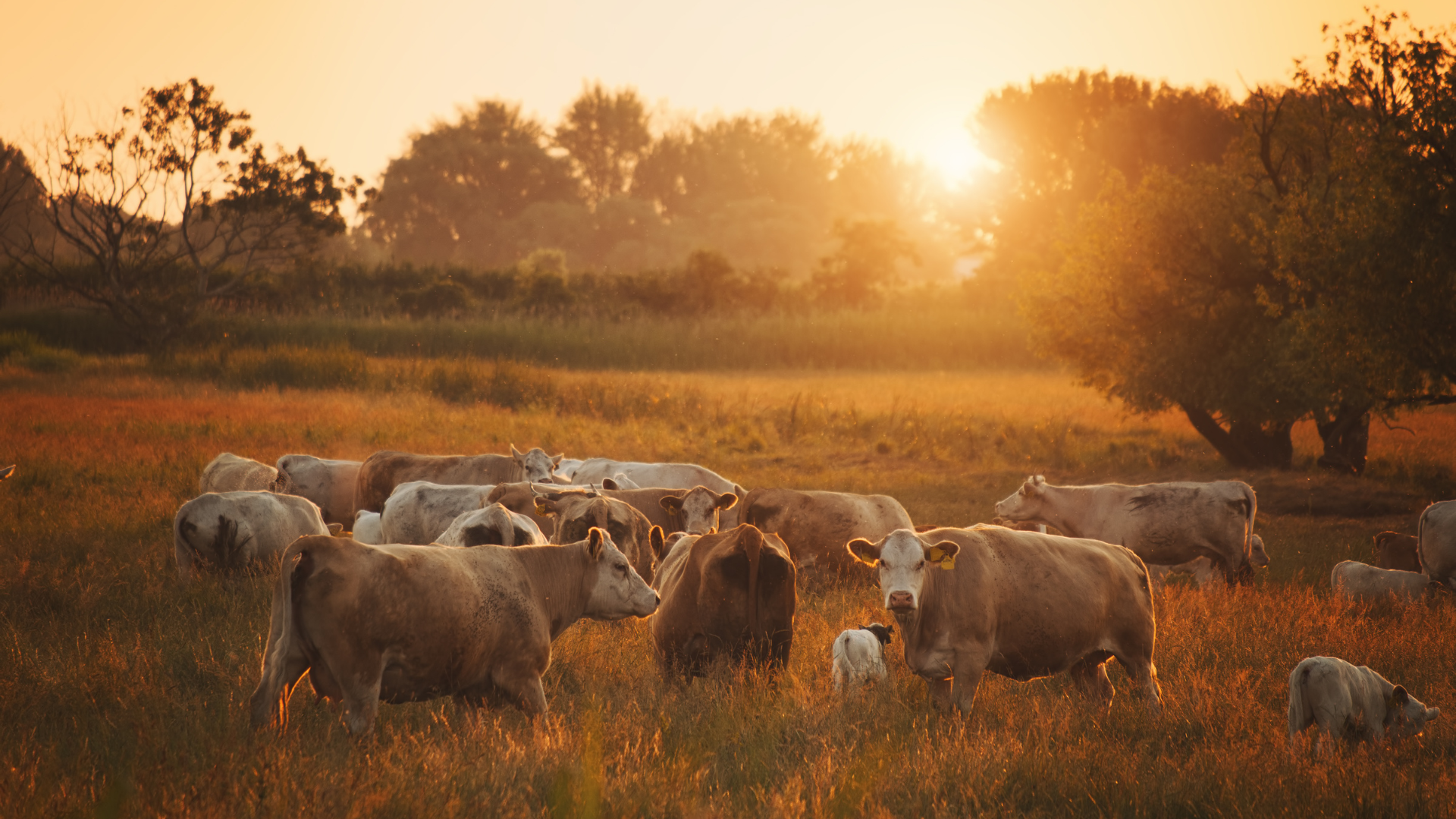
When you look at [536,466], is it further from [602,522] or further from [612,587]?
[612,587]

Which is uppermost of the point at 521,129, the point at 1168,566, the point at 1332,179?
the point at 521,129

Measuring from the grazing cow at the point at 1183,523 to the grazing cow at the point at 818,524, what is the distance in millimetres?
2835

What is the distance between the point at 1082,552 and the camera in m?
7.50

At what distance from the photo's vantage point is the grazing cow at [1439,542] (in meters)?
11.1

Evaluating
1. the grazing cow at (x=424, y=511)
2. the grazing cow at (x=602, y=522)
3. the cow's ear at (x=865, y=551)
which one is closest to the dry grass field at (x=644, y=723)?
the grazing cow at (x=602, y=522)

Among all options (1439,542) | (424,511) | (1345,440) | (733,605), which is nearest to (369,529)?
(424,511)

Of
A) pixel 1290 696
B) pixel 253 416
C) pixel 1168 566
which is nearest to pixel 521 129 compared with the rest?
pixel 253 416

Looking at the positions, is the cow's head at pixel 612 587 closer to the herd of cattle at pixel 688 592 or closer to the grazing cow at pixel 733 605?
the herd of cattle at pixel 688 592

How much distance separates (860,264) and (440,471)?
43.7 m

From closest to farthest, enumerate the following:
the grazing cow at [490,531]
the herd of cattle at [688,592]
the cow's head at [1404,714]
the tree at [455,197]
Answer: the herd of cattle at [688,592]
the cow's head at [1404,714]
the grazing cow at [490,531]
the tree at [455,197]

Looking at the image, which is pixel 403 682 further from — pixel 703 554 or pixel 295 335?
pixel 295 335

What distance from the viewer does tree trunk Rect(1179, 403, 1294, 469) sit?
21516mm

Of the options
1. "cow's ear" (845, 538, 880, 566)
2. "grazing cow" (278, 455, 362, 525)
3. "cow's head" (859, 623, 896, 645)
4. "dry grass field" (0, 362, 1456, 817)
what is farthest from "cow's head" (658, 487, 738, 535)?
"grazing cow" (278, 455, 362, 525)

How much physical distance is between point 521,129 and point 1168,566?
252 feet
